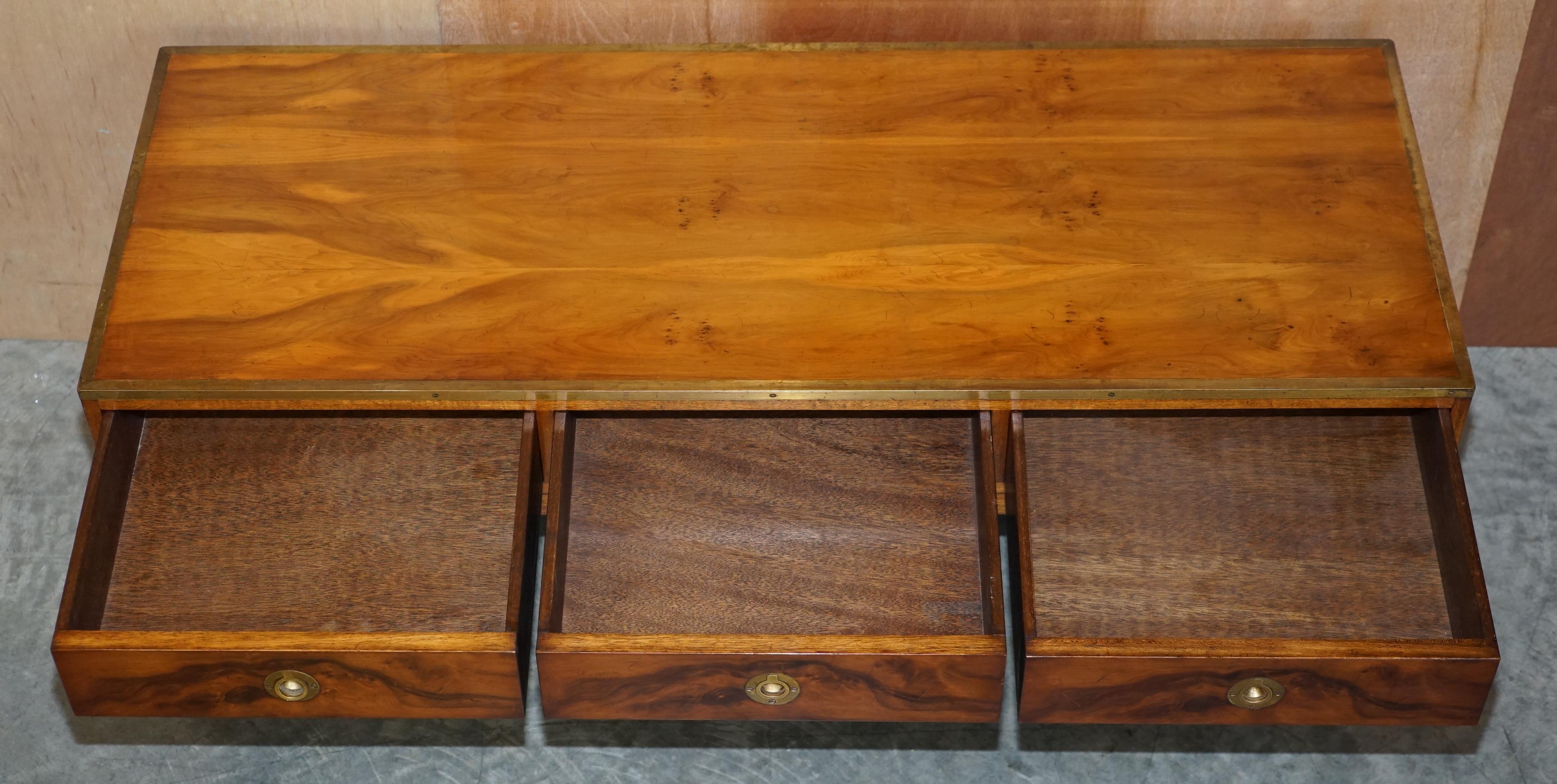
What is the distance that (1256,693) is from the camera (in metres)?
1.27

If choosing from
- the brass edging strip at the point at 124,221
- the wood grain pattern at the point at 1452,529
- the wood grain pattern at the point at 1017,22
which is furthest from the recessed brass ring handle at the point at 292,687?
the wood grain pattern at the point at 1452,529

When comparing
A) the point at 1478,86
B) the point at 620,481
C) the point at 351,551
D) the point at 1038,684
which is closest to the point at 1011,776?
the point at 1038,684

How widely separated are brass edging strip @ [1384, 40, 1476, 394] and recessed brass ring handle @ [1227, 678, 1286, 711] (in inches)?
12.1

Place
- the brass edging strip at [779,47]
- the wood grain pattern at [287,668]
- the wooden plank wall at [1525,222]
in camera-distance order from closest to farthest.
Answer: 1. the wood grain pattern at [287,668]
2. the brass edging strip at [779,47]
3. the wooden plank wall at [1525,222]

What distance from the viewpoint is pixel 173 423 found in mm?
1445

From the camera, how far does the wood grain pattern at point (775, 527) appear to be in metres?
1.37

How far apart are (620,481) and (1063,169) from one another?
0.52 m

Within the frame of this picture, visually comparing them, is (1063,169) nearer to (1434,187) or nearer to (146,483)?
(1434,187)

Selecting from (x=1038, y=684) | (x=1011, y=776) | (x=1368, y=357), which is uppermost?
(x=1368, y=357)

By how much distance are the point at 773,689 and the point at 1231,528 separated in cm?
46

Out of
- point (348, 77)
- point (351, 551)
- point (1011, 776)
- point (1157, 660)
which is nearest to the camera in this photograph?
point (1157, 660)

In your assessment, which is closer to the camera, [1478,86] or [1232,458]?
[1232,458]

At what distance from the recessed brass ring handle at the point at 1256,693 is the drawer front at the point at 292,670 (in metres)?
0.60

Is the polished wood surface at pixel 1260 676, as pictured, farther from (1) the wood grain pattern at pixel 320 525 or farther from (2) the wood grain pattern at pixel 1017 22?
(2) the wood grain pattern at pixel 1017 22
